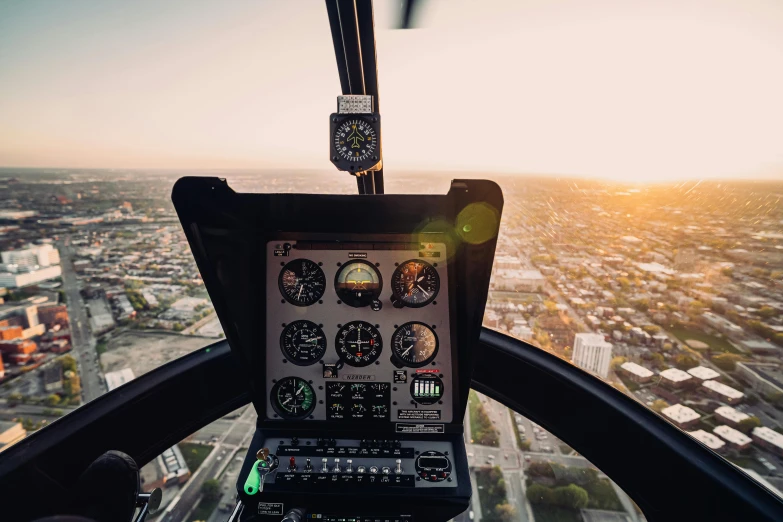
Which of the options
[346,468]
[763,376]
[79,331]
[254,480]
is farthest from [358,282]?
[763,376]

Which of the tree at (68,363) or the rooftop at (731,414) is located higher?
the tree at (68,363)

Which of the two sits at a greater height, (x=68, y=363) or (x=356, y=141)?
(x=356, y=141)

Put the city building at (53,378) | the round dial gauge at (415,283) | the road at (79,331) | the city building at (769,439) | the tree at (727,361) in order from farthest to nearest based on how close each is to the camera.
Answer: the round dial gauge at (415,283) < the road at (79,331) < the city building at (53,378) < the tree at (727,361) < the city building at (769,439)

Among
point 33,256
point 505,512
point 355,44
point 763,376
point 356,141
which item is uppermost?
point 355,44

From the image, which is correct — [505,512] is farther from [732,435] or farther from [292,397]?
[292,397]

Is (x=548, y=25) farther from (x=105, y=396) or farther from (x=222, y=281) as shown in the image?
(x=105, y=396)

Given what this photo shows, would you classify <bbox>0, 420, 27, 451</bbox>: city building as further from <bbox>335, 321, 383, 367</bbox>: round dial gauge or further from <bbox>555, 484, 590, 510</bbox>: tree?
<bbox>555, 484, 590, 510</bbox>: tree

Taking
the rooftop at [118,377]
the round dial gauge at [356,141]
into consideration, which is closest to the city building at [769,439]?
the round dial gauge at [356,141]

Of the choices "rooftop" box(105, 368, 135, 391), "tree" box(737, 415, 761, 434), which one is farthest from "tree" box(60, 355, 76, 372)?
"tree" box(737, 415, 761, 434)

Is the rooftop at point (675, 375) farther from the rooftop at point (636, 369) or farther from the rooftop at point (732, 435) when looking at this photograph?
the rooftop at point (732, 435)
